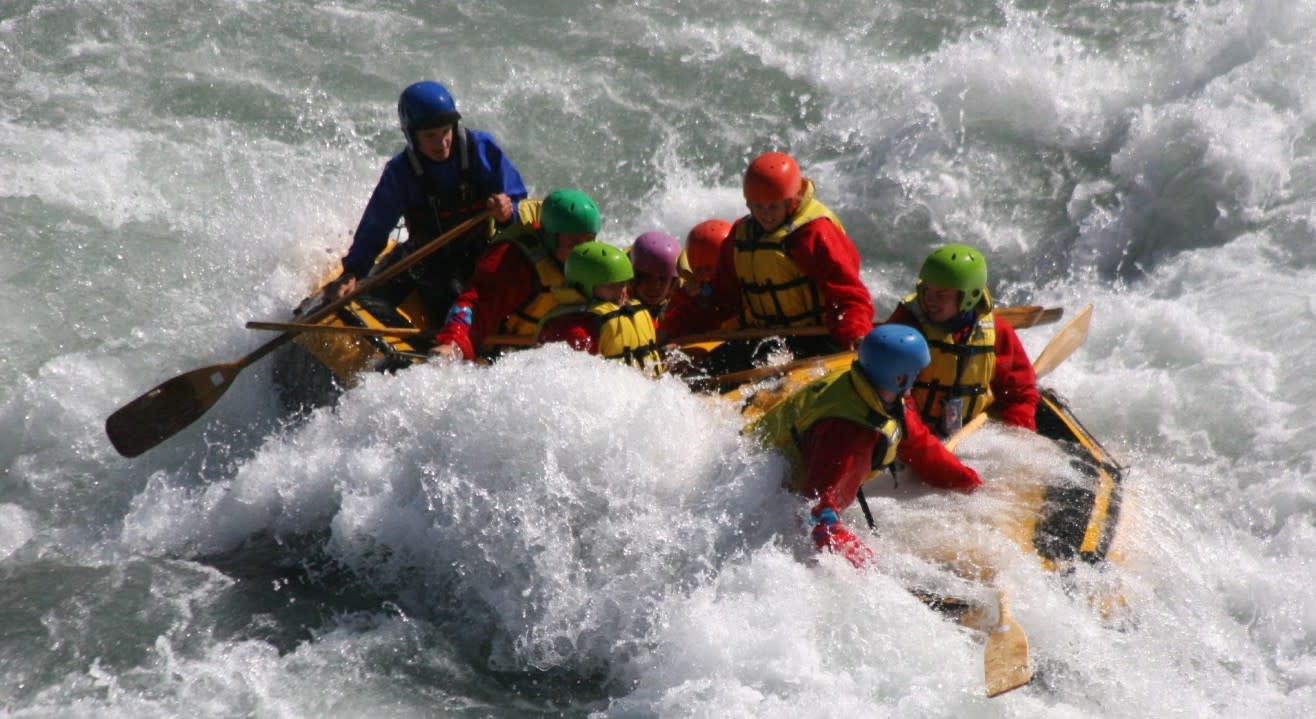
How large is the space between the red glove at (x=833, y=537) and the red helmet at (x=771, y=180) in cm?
171

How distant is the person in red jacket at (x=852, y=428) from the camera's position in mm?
5215

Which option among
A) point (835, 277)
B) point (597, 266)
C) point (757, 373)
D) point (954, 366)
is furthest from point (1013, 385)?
point (597, 266)

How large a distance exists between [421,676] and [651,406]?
58.3 inches

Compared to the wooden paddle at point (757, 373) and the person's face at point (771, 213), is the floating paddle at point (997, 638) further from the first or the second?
the person's face at point (771, 213)

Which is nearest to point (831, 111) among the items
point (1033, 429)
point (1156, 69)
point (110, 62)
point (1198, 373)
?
point (1156, 69)

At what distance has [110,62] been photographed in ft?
37.9

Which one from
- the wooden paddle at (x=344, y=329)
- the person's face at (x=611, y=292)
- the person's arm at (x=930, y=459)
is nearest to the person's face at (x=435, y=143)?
the wooden paddle at (x=344, y=329)

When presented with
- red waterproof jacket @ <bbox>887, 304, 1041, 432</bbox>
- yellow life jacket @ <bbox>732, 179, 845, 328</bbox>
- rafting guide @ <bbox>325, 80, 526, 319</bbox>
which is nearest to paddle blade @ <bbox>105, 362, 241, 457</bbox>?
rafting guide @ <bbox>325, 80, 526, 319</bbox>

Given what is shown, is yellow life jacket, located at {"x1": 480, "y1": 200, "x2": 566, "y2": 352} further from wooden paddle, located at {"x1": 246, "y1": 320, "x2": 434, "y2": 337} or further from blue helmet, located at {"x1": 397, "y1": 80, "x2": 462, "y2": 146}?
blue helmet, located at {"x1": 397, "y1": 80, "x2": 462, "y2": 146}

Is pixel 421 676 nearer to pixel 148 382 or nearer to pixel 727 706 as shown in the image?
pixel 727 706

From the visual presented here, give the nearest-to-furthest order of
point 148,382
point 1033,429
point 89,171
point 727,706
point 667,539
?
point 727,706 < point 667,539 < point 1033,429 < point 148,382 < point 89,171

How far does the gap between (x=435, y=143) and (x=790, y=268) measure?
1.96m

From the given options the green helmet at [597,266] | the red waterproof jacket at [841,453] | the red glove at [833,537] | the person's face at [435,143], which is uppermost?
the person's face at [435,143]

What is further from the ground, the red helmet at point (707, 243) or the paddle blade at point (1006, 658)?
the red helmet at point (707, 243)
